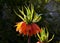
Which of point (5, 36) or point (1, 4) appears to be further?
point (1, 4)

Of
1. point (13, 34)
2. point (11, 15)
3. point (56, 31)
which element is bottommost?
point (56, 31)

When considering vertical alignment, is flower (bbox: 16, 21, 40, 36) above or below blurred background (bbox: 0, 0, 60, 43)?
above

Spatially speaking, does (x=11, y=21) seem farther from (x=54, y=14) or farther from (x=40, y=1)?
(x=54, y=14)

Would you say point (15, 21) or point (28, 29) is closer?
point (28, 29)

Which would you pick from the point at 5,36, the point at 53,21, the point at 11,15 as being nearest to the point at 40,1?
the point at 53,21

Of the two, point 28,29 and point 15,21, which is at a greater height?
point 28,29

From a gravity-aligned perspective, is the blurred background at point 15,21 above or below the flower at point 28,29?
below

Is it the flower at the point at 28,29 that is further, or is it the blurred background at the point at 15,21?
the blurred background at the point at 15,21

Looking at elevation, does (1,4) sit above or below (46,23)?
above

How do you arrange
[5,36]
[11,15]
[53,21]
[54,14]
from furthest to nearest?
[54,14] < [53,21] < [11,15] < [5,36]

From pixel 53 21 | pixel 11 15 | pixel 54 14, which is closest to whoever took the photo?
pixel 11 15

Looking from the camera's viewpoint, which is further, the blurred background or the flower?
the blurred background

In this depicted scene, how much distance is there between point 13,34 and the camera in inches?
126

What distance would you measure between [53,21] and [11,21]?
74 cm
